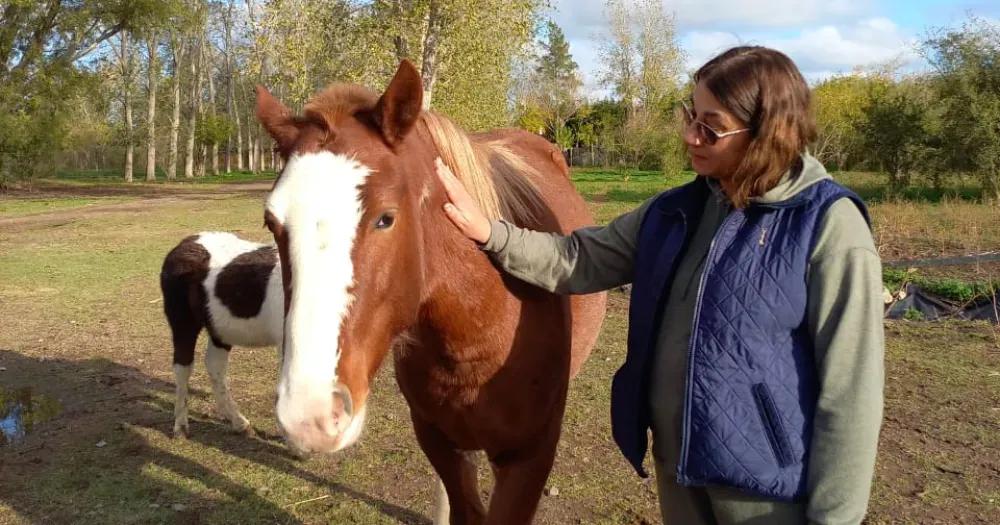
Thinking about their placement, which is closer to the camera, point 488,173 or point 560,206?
point 488,173

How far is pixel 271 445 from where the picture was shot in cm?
475

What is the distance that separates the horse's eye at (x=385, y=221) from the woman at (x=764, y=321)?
0.80m

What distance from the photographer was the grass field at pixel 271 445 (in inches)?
150

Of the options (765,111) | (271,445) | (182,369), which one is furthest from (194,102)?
(765,111)

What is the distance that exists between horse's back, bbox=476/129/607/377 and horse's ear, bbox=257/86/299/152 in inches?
40.2

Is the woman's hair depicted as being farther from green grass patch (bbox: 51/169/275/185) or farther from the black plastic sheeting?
green grass patch (bbox: 51/169/275/185)

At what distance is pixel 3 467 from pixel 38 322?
415 centimetres

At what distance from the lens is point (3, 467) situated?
425cm

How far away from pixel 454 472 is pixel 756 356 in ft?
5.28

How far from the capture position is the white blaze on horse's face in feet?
5.02

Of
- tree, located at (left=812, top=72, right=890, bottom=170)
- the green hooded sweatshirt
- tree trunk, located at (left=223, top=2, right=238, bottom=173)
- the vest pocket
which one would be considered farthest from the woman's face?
tree trunk, located at (left=223, top=2, right=238, bottom=173)

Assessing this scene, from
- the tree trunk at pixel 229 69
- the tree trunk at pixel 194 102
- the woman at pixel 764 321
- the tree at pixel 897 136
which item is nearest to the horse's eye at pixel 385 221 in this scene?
the woman at pixel 764 321

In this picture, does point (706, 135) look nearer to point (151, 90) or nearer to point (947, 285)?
point (947, 285)

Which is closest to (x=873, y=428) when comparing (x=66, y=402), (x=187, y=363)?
(x=187, y=363)
